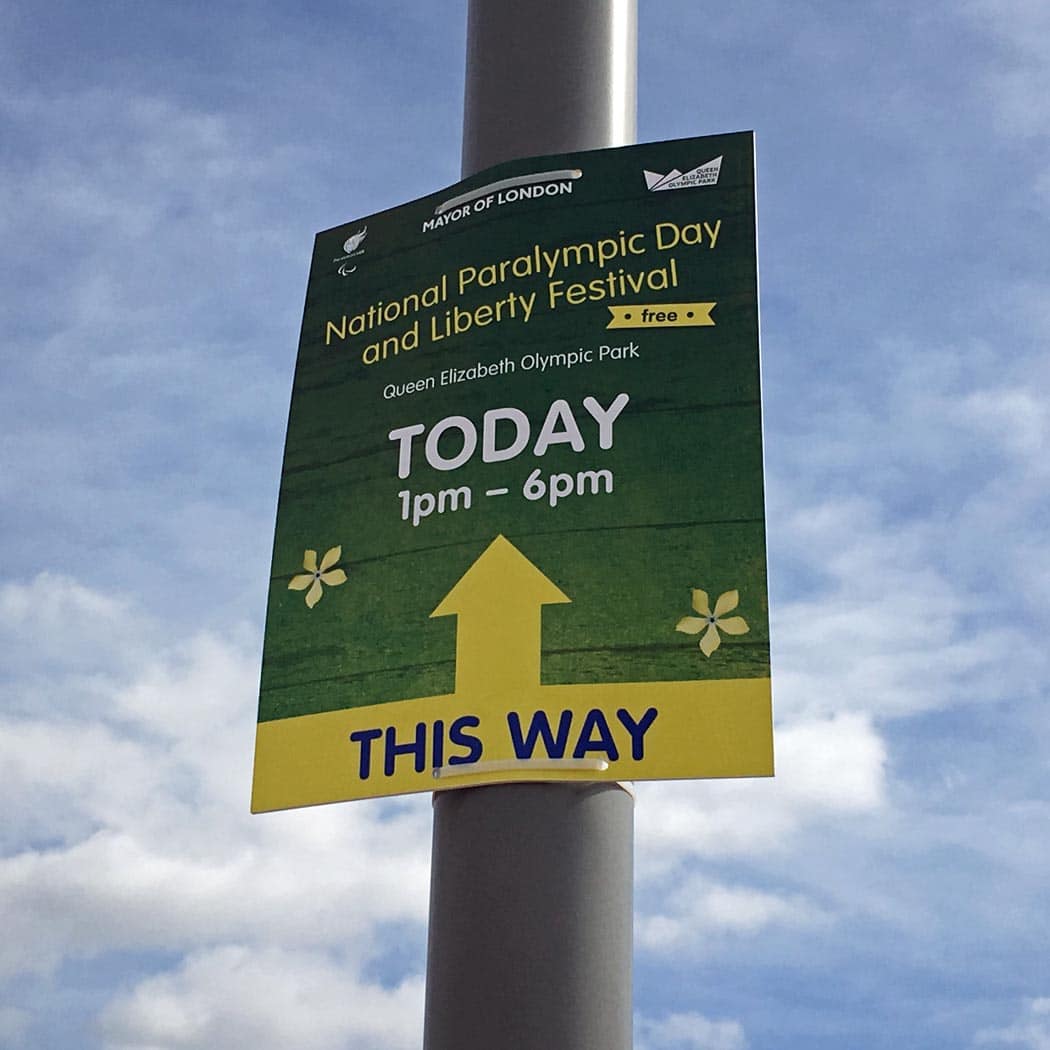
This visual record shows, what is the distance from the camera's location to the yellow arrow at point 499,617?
5027 millimetres

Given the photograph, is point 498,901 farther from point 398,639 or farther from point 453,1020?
point 398,639

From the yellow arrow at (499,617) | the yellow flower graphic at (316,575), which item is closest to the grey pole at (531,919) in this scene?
the yellow arrow at (499,617)

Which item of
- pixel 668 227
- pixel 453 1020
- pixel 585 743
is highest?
pixel 668 227

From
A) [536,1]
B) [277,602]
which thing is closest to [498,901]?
[277,602]

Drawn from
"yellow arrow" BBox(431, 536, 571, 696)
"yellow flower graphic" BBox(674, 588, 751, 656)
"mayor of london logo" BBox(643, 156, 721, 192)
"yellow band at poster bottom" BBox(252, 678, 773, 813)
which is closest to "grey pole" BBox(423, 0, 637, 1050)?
"yellow band at poster bottom" BBox(252, 678, 773, 813)

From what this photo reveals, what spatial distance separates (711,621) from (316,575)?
133cm

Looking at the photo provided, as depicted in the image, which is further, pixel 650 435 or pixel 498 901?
pixel 650 435

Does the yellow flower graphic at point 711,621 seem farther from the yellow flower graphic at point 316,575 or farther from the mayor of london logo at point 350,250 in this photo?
the mayor of london logo at point 350,250

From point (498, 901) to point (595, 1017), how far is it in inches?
15.9

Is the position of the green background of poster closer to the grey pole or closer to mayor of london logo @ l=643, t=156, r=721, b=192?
mayor of london logo @ l=643, t=156, r=721, b=192

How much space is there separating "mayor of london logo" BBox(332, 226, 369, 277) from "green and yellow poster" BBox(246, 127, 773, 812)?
51mm

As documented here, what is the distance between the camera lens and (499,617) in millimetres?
5105

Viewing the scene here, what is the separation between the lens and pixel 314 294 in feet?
19.9

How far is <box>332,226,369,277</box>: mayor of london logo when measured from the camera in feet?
19.8
